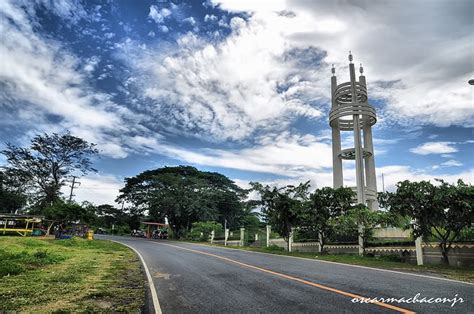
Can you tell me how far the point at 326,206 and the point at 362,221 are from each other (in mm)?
2699

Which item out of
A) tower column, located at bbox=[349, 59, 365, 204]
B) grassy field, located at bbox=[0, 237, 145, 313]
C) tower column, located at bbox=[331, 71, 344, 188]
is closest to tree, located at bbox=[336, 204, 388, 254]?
grassy field, located at bbox=[0, 237, 145, 313]

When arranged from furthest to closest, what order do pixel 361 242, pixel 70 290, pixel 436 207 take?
pixel 361 242, pixel 436 207, pixel 70 290

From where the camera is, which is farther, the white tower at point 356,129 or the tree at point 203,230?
the tree at point 203,230

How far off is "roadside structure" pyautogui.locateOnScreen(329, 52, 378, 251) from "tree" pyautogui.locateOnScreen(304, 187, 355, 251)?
1401cm

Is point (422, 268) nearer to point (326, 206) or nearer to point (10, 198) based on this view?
point (326, 206)

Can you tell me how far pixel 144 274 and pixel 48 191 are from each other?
137 ft

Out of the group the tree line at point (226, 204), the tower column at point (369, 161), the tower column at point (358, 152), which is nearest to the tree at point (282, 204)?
the tree line at point (226, 204)

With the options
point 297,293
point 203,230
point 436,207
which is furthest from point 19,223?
point 436,207

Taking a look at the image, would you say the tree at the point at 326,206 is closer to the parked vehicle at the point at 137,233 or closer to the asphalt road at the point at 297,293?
the asphalt road at the point at 297,293

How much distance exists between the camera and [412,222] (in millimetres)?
15062

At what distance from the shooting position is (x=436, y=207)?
13.9m

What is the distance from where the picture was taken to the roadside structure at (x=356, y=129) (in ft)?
118

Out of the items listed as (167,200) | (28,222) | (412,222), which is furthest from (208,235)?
(412,222)

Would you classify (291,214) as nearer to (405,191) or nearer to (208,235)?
(405,191)
